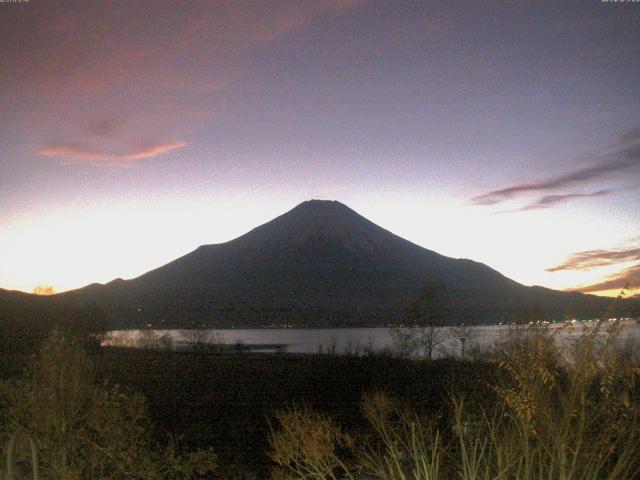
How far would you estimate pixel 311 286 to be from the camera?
14212 cm

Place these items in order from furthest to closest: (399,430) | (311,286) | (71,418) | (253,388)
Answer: (311,286), (253,388), (399,430), (71,418)

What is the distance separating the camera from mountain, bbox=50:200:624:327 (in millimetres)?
116000

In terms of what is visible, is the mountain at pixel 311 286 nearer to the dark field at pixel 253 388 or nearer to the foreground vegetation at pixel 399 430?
the dark field at pixel 253 388

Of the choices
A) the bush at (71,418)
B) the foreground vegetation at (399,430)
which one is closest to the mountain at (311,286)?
the foreground vegetation at (399,430)

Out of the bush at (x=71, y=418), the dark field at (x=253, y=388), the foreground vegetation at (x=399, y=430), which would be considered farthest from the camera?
the dark field at (x=253, y=388)

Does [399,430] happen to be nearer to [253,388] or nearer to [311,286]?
[253,388]

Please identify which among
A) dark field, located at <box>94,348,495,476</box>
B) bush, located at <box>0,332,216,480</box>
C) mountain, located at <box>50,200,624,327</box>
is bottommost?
dark field, located at <box>94,348,495,476</box>

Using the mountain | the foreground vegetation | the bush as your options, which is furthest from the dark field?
the mountain

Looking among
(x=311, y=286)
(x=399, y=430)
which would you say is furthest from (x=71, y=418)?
(x=311, y=286)

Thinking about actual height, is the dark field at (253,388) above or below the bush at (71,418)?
below

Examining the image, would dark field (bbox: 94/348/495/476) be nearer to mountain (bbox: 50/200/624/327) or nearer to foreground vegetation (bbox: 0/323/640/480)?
foreground vegetation (bbox: 0/323/640/480)

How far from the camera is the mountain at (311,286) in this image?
116 meters

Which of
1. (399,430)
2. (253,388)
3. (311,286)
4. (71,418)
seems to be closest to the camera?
(71,418)

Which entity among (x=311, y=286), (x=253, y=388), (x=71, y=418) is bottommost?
(x=253, y=388)
